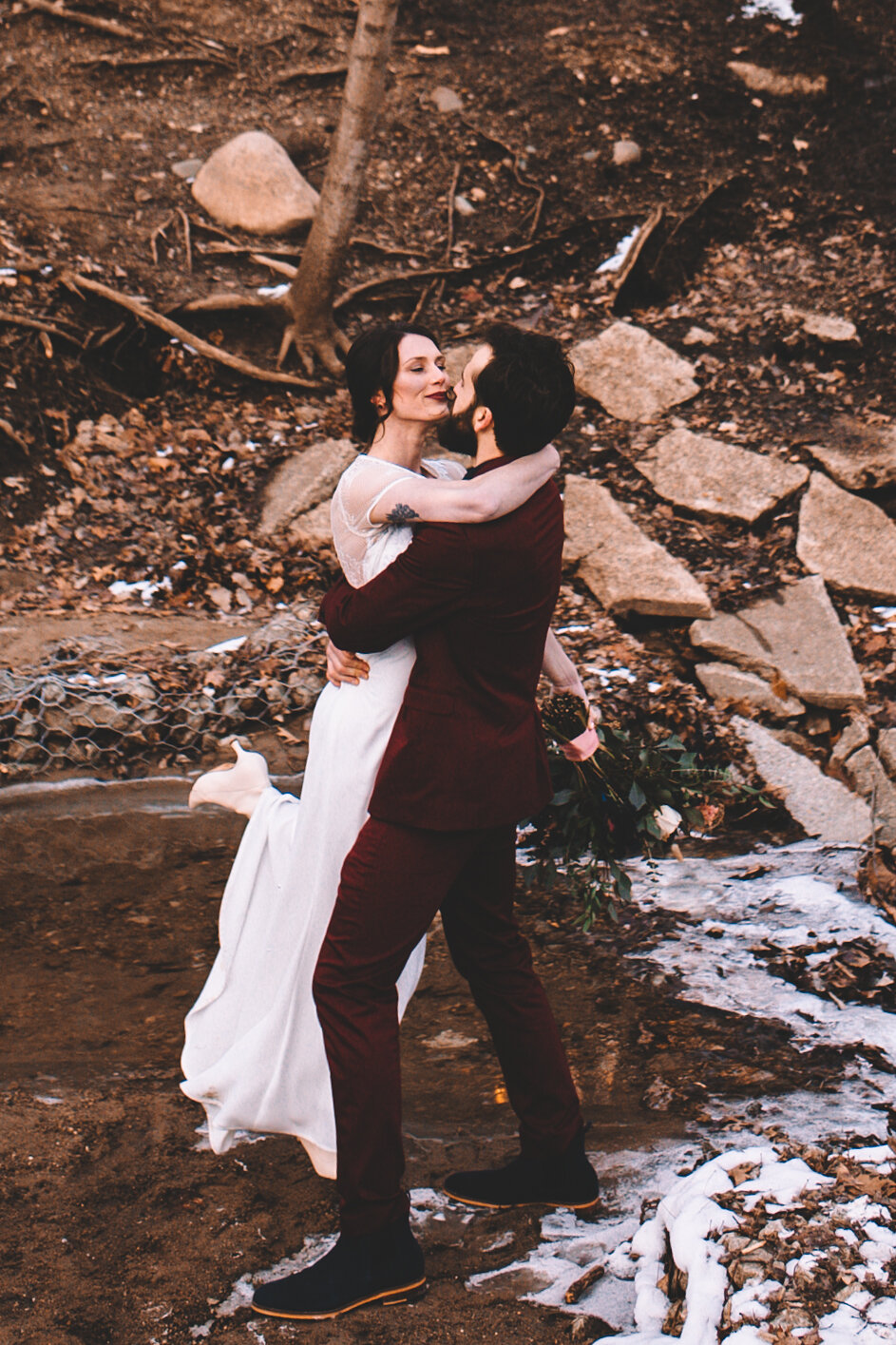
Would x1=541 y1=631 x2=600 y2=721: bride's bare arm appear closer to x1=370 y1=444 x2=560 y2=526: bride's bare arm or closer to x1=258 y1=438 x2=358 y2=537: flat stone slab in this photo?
x1=370 y1=444 x2=560 y2=526: bride's bare arm

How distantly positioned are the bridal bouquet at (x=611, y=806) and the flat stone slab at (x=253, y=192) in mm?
5855

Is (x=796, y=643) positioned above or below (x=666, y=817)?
below

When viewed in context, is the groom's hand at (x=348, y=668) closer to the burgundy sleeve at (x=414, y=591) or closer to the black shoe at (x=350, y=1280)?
the burgundy sleeve at (x=414, y=591)

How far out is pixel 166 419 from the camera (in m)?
7.05

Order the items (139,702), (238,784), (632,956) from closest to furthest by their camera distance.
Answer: (238,784), (632,956), (139,702)

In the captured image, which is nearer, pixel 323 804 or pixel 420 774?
pixel 420 774

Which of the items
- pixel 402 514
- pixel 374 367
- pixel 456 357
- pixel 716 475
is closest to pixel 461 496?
pixel 402 514

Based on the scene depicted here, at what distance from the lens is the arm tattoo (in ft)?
7.35

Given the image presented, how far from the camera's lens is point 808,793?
5.00 m

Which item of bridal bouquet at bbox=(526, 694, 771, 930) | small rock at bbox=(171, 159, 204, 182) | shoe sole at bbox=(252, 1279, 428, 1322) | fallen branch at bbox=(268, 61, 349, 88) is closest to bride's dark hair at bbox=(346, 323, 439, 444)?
bridal bouquet at bbox=(526, 694, 771, 930)

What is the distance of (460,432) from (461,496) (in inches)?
9.7

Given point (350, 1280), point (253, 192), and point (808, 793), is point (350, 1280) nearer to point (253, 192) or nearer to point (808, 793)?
point (808, 793)

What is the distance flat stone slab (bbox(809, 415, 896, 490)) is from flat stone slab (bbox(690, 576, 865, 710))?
0.86m

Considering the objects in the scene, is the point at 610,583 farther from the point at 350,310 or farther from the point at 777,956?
the point at 350,310
